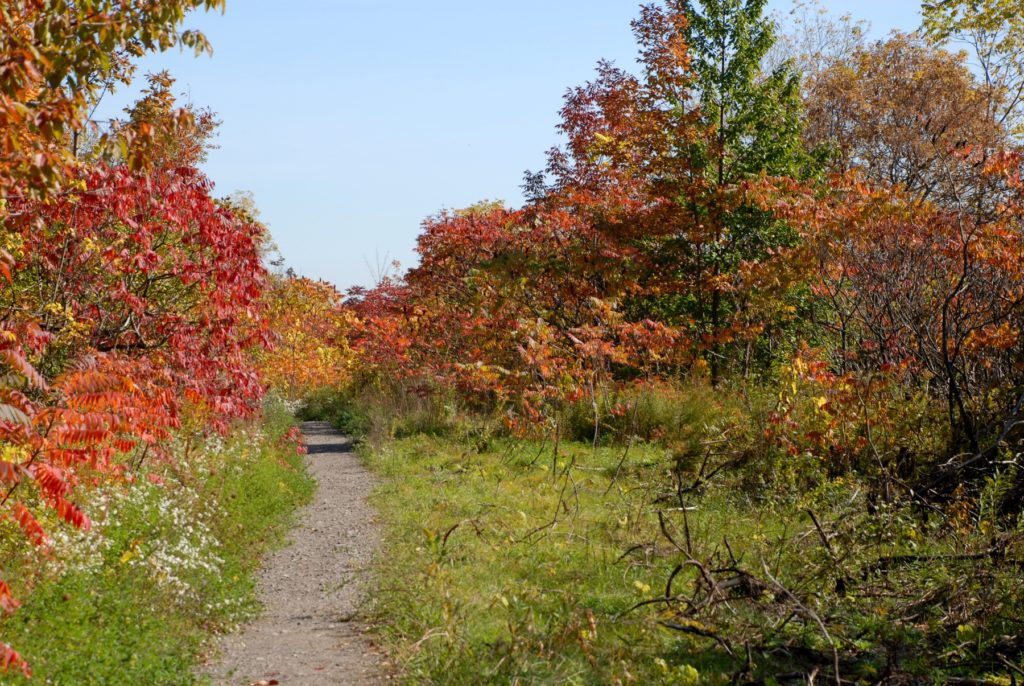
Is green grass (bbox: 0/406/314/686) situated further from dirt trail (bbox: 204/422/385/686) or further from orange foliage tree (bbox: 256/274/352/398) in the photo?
orange foliage tree (bbox: 256/274/352/398)

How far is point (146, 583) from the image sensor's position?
6.87 meters

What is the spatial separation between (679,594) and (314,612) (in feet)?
10.8

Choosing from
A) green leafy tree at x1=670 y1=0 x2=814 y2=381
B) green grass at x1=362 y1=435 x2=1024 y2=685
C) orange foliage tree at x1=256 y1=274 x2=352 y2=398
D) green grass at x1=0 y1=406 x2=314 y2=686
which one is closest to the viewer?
green grass at x1=362 y1=435 x2=1024 y2=685

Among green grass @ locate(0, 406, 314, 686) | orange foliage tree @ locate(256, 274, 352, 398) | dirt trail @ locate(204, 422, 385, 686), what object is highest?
orange foliage tree @ locate(256, 274, 352, 398)

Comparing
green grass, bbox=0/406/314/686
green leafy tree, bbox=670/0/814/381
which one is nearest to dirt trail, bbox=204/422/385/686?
green grass, bbox=0/406/314/686

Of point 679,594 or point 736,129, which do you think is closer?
point 679,594

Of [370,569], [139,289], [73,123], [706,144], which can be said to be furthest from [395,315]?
[73,123]

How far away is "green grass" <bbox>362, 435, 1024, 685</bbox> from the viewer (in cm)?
518

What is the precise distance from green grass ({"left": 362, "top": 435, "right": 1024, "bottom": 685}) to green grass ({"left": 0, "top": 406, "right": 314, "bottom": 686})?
143 cm

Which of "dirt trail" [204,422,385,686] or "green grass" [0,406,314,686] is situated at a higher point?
"green grass" [0,406,314,686]

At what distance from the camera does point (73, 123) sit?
489 centimetres

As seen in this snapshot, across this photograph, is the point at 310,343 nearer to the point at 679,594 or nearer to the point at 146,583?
the point at 146,583

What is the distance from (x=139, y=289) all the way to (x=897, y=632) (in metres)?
8.15

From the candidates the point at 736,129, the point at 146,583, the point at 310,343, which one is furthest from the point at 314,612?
the point at 310,343
